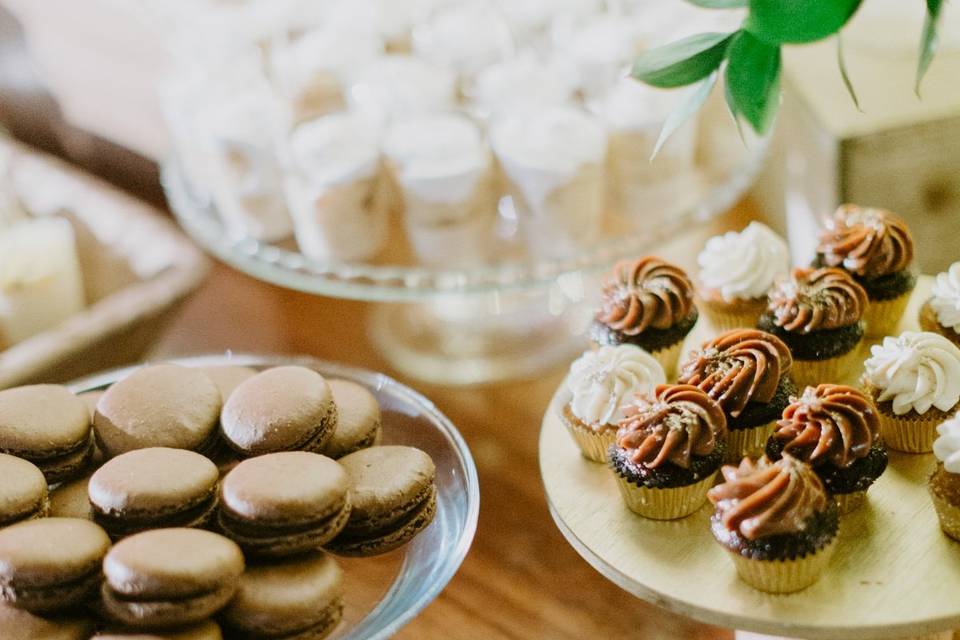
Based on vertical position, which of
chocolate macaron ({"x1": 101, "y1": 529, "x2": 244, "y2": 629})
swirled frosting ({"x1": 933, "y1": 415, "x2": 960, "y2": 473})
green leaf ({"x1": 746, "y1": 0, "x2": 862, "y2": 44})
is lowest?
swirled frosting ({"x1": 933, "y1": 415, "x2": 960, "y2": 473})

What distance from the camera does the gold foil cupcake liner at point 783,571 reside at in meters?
0.78

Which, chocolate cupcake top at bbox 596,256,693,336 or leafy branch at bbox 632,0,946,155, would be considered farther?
chocolate cupcake top at bbox 596,256,693,336

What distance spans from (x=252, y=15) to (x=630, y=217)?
27.3 inches

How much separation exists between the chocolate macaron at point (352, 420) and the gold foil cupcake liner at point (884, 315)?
1.52 feet

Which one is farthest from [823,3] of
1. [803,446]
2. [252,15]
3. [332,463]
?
[252,15]

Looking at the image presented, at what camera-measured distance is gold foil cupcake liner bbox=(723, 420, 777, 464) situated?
36.0 inches

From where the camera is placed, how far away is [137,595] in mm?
745

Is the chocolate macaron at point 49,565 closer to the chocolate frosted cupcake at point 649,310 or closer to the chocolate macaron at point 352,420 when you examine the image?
the chocolate macaron at point 352,420

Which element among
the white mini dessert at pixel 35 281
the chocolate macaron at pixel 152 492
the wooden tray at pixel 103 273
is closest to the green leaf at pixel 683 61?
the chocolate macaron at pixel 152 492

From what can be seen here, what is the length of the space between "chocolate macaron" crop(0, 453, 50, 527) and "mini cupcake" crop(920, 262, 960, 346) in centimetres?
77

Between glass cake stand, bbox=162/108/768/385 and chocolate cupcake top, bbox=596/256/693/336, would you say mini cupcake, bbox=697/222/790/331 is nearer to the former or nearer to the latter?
chocolate cupcake top, bbox=596/256/693/336

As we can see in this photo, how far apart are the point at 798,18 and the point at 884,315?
0.39 metres

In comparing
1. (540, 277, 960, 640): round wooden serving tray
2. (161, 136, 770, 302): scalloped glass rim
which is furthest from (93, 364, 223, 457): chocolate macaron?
(161, 136, 770, 302): scalloped glass rim

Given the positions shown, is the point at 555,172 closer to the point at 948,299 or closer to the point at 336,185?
the point at 336,185
